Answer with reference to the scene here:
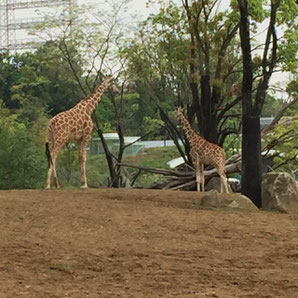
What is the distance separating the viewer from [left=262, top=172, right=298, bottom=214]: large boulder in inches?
358

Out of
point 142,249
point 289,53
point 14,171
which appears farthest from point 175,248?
point 14,171

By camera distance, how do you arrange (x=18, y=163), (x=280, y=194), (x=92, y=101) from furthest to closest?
(x=18, y=163) → (x=92, y=101) → (x=280, y=194)

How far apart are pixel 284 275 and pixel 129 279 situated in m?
1.21

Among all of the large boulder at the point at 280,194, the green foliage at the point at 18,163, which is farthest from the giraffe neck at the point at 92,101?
the large boulder at the point at 280,194

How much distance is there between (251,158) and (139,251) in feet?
17.0

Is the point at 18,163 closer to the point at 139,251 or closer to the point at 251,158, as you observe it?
the point at 251,158

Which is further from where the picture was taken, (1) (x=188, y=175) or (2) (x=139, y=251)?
(1) (x=188, y=175)

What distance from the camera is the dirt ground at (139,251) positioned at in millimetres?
4051

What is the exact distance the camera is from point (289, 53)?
40.0ft

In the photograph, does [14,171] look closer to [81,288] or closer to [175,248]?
[175,248]

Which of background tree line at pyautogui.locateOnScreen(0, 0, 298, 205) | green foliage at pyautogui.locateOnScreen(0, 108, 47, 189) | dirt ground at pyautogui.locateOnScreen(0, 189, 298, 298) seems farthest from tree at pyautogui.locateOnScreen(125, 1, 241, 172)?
dirt ground at pyautogui.locateOnScreen(0, 189, 298, 298)

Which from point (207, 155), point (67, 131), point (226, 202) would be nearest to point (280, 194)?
point (226, 202)

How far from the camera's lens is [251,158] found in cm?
1008

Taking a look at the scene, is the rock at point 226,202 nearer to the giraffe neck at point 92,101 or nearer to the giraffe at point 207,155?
the giraffe at point 207,155
